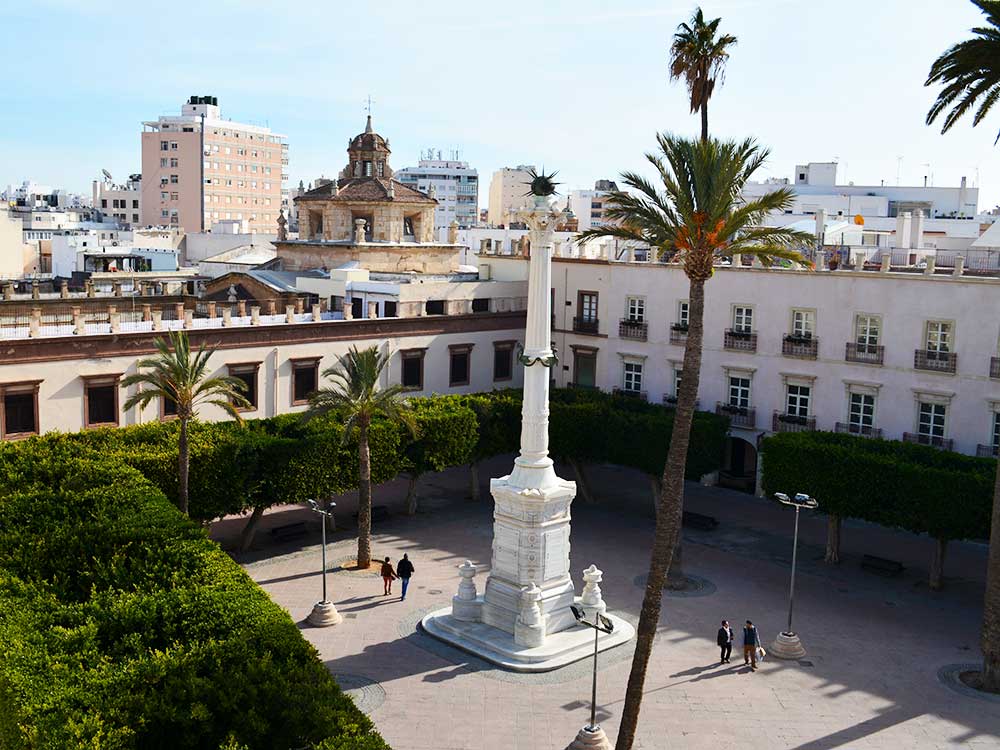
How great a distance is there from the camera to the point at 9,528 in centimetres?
2209

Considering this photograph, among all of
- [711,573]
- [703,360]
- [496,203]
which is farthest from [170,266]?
[496,203]

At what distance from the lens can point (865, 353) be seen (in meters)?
38.0

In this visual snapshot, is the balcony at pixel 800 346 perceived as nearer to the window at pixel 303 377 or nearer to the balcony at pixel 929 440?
the balcony at pixel 929 440

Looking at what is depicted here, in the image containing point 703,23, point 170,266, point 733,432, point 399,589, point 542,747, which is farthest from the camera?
point 170,266

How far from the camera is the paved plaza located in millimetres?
22094

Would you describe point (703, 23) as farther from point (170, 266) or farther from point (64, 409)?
point (170, 266)

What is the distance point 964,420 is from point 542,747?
70.8 ft

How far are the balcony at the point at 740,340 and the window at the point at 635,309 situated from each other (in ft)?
13.8

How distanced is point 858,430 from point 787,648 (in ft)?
48.1

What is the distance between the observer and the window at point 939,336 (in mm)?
36000

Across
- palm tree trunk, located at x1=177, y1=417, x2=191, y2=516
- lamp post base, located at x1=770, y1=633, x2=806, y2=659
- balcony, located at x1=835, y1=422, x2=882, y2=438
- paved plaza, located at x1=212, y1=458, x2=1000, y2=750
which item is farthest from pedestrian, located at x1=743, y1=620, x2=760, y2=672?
palm tree trunk, located at x1=177, y1=417, x2=191, y2=516

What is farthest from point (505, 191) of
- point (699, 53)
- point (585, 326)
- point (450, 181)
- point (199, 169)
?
point (699, 53)

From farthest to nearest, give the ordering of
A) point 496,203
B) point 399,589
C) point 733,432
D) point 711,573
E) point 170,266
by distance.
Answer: point 496,203 < point 170,266 < point 733,432 < point 711,573 < point 399,589

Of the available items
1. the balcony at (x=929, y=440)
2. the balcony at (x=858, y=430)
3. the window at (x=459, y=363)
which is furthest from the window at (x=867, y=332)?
the window at (x=459, y=363)
